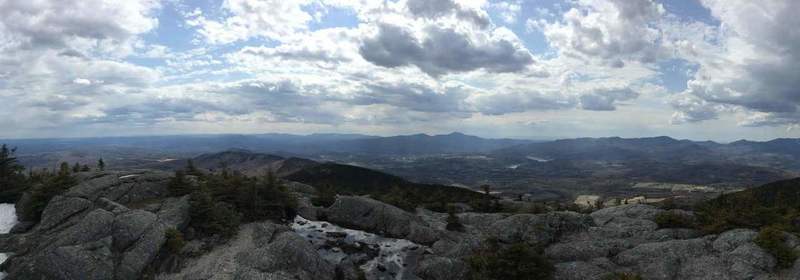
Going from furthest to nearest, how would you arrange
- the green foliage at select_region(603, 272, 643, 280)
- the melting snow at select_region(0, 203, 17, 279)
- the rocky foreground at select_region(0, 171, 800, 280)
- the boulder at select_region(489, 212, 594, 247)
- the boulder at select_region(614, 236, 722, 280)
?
the boulder at select_region(489, 212, 594, 247) → the melting snow at select_region(0, 203, 17, 279) → the boulder at select_region(614, 236, 722, 280) → the rocky foreground at select_region(0, 171, 800, 280) → the green foliage at select_region(603, 272, 643, 280)

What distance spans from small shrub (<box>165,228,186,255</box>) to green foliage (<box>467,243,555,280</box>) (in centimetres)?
2934

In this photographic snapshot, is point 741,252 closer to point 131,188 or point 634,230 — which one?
point 634,230

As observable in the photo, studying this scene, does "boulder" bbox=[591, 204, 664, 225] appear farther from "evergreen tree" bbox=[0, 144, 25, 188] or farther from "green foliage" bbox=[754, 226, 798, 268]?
"evergreen tree" bbox=[0, 144, 25, 188]

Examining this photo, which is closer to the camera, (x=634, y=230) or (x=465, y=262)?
(x=465, y=262)

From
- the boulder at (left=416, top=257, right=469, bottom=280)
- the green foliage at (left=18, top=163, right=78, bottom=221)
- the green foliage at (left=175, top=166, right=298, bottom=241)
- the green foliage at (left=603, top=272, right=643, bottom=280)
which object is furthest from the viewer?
the green foliage at (left=18, top=163, right=78, bottom=221)

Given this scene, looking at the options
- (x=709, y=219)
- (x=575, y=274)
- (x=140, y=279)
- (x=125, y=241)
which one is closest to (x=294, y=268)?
(x=140, y=279)

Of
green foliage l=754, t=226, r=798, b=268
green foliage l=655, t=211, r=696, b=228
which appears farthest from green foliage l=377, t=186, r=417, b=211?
green foliage l=754, t=226, r=798, b=268

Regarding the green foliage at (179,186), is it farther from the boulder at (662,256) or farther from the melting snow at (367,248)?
the boulder at (662,256)

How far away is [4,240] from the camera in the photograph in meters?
43.6

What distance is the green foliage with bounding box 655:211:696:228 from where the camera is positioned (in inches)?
1989

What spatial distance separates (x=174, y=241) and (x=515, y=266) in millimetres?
33213

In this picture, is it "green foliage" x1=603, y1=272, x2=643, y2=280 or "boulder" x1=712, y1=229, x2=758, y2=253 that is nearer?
"green foliage" x1=603, y1=272, x2=643, y2=280

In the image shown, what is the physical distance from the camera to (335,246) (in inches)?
1955

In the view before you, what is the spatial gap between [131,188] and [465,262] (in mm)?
46120
